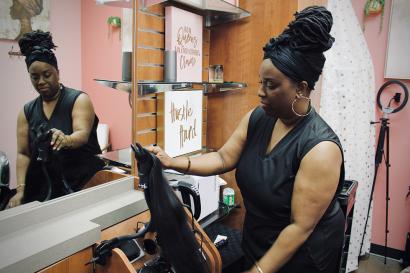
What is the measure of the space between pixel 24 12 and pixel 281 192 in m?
1.07

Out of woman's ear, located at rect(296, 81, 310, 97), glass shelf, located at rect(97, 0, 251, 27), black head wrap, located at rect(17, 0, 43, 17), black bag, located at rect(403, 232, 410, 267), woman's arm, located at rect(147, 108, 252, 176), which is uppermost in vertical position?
glass shelf, located at rect(97, 0, 251, 27)

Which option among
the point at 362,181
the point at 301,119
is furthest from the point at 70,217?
the point at 362,181

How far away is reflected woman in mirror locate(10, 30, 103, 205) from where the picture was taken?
1.17 m

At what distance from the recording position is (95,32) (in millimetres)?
1361

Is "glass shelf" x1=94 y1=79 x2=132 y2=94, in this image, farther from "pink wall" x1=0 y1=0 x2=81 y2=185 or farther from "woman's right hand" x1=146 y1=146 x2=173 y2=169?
"woman's right hand" x1=146 y1=146 x2=173 y2=169

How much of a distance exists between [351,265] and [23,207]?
2.81 m

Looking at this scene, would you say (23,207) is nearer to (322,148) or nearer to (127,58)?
(127,58)

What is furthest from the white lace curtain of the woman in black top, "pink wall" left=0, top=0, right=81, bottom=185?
"pink wall" left=0, top=0, right=81, bottom=185

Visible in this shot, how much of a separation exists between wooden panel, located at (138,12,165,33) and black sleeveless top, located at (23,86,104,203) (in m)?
0.49

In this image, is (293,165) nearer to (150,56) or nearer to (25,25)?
(150,56)

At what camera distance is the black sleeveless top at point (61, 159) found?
121 centimetres

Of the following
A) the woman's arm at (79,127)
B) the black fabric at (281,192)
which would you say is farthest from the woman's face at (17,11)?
the black fabric at (281,192)

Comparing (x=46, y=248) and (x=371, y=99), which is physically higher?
(x=371, y=99)

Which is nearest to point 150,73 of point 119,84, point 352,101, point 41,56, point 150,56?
point 150,56
